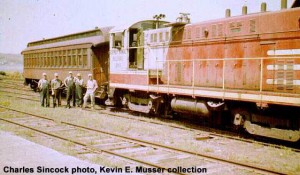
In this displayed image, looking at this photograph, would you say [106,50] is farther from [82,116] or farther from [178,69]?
[178,69]

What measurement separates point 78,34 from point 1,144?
13.2 metres

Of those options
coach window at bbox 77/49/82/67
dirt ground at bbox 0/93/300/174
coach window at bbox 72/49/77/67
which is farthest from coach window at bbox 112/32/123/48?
coach window at bbox 72/49/77/67

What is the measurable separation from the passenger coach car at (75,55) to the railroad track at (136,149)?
19.3 feet

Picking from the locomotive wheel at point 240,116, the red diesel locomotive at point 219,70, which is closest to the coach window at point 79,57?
the red diesel locomotive at point 219,70

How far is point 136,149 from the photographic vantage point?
333 inches

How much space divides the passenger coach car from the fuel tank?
19.7 ft

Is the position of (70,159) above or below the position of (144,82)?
below

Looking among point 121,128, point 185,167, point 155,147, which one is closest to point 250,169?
point 185,167

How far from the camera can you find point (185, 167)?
688 cm

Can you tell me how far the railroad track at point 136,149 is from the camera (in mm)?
6941

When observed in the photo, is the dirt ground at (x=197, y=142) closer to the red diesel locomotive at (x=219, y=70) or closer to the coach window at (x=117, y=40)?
the red diesel locomotive at (x=219, y=70)

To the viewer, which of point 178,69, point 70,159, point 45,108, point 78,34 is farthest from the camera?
point 78,34

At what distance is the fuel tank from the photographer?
10602mm

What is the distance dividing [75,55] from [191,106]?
10309 millimetres
